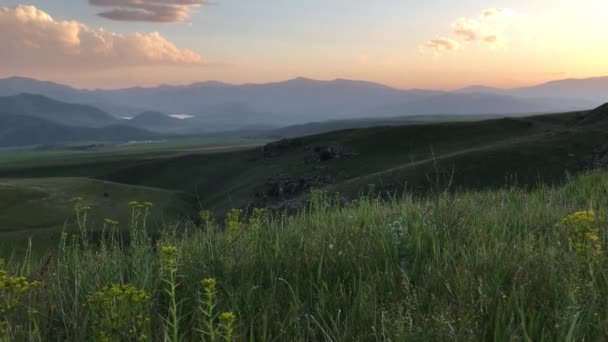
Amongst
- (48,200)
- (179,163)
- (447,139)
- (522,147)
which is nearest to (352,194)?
(522,147)

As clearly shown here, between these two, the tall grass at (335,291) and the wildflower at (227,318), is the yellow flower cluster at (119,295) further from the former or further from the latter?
the wildflower at (227,318)

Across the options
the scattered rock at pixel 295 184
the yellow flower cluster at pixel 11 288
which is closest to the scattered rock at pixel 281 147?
the scattered rock at pixel 295 184

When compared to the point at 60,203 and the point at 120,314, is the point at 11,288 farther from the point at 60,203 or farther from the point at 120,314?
the point at 60,203

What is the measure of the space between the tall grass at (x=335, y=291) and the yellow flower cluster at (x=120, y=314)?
11 millimetres

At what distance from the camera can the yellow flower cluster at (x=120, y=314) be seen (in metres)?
2.91

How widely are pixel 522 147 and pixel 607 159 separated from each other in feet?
45.7

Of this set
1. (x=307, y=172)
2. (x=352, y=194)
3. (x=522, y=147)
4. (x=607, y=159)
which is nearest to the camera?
(x=607, y=159)

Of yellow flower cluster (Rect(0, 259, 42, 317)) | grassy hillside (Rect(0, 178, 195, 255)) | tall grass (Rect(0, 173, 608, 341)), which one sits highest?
yellow flower cluster (Rect(0, 259, 42, 317))

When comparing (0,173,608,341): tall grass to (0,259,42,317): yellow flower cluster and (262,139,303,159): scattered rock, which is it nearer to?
(0,259,42,317): yellow flower cluster

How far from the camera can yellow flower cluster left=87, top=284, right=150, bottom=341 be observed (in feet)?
9.54

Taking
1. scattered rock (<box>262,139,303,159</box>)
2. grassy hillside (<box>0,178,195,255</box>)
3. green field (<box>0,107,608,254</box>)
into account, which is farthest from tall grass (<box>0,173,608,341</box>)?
scattered rock (<box>262,139,303,159</box>)

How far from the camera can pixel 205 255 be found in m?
4.79

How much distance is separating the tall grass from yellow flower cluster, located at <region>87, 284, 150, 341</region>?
0.01m

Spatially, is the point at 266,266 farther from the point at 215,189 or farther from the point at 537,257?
the point at 215,189
